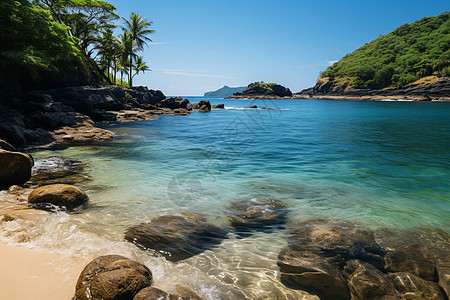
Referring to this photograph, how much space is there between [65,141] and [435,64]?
319ft

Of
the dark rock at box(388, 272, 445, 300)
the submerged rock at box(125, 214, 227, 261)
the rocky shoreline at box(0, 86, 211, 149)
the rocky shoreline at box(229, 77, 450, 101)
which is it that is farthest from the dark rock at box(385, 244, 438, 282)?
the rocky shoreline at box(229, 77, 450, 101)

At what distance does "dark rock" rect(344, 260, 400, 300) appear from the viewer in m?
2.88

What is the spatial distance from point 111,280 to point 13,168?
17.6 ft

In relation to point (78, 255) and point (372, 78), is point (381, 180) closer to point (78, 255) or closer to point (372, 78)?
point (78, 255)

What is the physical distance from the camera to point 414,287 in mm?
2961

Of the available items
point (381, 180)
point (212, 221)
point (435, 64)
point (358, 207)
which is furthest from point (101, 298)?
point (435, 64)

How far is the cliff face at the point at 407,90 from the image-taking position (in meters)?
62.1

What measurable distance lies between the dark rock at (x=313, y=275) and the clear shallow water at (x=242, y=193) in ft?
0.49

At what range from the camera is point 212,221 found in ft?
15.9

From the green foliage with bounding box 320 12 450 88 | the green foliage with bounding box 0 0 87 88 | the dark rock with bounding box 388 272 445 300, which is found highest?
the green foliage with bounding box 320 12 450 88

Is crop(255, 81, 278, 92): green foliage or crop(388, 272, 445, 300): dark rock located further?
crop(255, 81, 278, 92): green foliage

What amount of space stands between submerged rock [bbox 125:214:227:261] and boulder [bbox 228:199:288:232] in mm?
536

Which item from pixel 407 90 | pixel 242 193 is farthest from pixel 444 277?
pixel 407 90

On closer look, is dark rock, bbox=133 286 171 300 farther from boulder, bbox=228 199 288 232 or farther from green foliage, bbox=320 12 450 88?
green foliage, bbox=320 12 450 88
